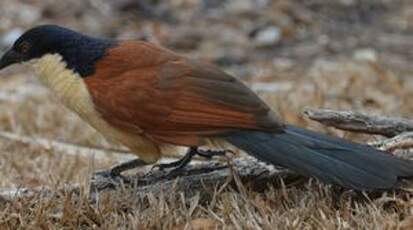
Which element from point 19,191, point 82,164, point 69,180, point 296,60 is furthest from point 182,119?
point 296,60

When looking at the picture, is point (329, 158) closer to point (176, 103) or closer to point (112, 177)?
point (176, 103)

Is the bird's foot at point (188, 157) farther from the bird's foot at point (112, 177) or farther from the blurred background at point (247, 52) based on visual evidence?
the blurred background at point (247, 52)

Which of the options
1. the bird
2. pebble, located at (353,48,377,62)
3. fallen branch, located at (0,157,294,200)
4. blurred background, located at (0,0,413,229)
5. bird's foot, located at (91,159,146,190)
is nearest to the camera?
the bird

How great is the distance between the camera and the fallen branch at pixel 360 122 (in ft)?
14.4

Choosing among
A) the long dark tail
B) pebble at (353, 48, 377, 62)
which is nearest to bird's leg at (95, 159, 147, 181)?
the long dark tail

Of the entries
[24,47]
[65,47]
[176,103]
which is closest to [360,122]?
[176,103]

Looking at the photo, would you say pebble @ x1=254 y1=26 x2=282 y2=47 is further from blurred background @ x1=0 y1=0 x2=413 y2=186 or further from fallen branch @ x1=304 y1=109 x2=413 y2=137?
fallen branch @ x1=304 y1=109 x2=413 y2=137

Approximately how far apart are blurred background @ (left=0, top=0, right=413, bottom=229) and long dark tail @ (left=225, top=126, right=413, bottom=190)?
4.36ft

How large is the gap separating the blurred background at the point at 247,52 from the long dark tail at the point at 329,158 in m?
1.33

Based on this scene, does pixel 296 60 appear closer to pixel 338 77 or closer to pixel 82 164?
pixel 338 77

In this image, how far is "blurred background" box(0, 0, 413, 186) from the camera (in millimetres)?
6938

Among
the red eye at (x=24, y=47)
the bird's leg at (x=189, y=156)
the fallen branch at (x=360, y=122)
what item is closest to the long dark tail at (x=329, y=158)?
the fallen branch at (x=360, y=122)

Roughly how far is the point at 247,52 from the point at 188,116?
4.68m

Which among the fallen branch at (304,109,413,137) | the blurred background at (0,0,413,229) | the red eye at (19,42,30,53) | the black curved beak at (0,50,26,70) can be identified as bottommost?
the blurred background at (0,0,413,229)
